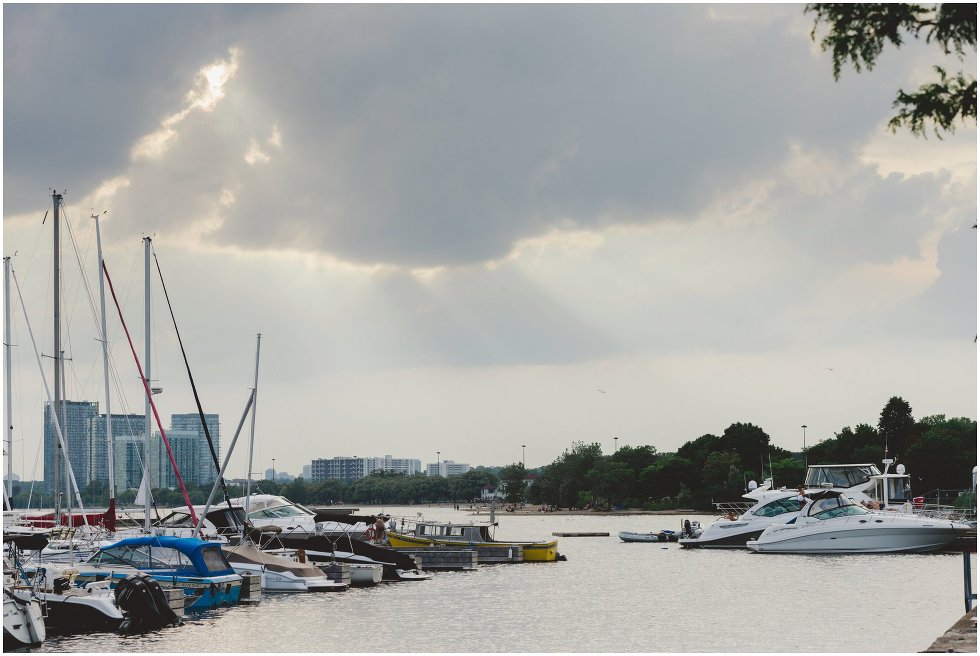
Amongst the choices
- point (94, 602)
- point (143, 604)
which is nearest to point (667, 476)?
point (143, 604)

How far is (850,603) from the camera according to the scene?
132 ft

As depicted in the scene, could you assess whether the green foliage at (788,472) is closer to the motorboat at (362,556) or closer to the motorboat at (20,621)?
the motorboat at (362,556)

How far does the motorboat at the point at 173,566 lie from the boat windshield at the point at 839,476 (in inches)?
1753

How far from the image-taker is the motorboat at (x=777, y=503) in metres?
68.7

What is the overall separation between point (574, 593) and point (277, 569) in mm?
11403

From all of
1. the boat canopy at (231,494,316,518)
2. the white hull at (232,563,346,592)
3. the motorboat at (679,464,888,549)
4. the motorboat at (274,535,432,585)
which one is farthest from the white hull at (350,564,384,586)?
the motorboat at (679,464,888,549)

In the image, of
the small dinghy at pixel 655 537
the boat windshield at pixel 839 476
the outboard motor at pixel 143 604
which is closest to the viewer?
the outboard motor at pixel 143 604

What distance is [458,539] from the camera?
62.4 metres

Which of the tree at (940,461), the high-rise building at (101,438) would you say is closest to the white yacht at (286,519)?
the high-rise building at (101,438)

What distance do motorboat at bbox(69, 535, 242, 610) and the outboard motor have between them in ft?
12.0

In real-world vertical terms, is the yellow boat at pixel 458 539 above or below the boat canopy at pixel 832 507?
below

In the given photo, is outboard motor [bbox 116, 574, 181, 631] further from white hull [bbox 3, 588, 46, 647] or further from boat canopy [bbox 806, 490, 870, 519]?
boat canopy [bbox 806, 490, 870, 519]

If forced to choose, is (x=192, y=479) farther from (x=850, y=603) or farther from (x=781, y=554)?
(x=850, y=603)

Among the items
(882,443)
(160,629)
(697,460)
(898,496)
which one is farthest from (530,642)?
(697,460)
